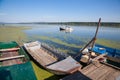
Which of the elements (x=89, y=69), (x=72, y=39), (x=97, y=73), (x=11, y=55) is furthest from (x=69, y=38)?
(x=97, y=73)

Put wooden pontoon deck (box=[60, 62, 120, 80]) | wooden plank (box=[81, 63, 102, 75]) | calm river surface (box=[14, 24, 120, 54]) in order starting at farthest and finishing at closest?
calm river surface (box=[14, 24, 120, 54]), wooden plank (box=[81, 63, 102, 75]), wooden pontoon deck (box=[60, 62, 120, 80])

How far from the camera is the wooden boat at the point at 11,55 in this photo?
720 centimetres

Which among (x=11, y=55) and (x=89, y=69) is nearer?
(x=89, y=69)

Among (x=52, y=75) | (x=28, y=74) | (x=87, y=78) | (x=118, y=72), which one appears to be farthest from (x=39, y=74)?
(x=118, y=72)

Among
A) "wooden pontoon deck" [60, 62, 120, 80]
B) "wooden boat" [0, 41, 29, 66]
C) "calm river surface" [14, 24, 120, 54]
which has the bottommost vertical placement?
"calm river surface" [14, 24, 120, 54]

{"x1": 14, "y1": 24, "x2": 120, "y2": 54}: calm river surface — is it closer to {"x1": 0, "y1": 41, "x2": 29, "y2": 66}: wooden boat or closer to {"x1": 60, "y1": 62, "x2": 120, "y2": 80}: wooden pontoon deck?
{"x1": 60, "y1": 62, "x2": 120, "y2": 80}: wooden pontoon deck

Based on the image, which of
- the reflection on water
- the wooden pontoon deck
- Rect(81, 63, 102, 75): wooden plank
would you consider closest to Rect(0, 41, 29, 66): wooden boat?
the wooden pontoon deck

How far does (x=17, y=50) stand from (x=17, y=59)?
2159 millimetres

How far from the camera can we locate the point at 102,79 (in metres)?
5.29

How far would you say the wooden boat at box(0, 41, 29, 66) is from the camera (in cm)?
720

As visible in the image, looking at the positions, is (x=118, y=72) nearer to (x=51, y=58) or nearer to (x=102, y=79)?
(x=102, y=79)

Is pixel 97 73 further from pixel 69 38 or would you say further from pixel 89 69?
pixel 69 38

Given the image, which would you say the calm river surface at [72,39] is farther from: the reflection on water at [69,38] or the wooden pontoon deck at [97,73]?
the wooden pontoon deck at [97,73]

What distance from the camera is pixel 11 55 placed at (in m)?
8.86
